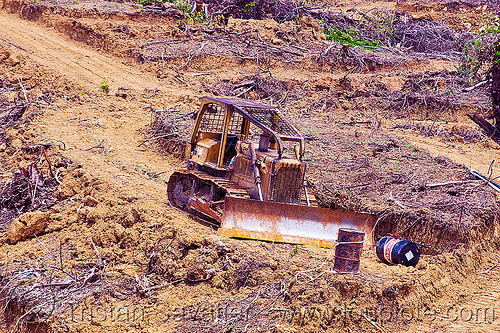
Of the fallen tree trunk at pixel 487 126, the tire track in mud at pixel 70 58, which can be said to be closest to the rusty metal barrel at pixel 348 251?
the fallen tree trunk at pixel 487 126

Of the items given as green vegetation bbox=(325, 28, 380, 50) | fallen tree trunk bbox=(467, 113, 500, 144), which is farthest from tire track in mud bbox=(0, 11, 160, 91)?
fallen tree trunk bbox=(467, 113, 500, 144)

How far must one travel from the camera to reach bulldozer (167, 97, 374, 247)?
7926 millimetres

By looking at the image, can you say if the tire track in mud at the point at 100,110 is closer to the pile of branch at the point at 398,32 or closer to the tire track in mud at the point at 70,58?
the tire track in mud at the point at 70,58

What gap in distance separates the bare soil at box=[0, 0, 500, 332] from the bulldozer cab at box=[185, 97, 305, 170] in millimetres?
1205

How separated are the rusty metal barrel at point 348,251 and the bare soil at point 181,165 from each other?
0.20m

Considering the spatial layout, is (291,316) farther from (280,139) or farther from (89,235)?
(89,235)

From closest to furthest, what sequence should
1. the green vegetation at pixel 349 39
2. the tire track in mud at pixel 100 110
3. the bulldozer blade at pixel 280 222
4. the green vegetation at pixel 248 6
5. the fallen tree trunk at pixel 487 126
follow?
the bulldozer blade at pixel 280 222
the tire track in mud at pixel 100 110
the fallen tree trunk at pixel 487 126
the green vegetation at pixel 349 39
the green vegetation at pixel 248 6

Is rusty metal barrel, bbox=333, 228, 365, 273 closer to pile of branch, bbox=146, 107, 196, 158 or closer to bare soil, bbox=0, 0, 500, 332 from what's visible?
bare soil, bbox=0, 0, 500, 332

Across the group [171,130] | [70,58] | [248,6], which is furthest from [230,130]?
[248,6]

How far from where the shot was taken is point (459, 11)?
26688mm

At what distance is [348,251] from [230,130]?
414 cm

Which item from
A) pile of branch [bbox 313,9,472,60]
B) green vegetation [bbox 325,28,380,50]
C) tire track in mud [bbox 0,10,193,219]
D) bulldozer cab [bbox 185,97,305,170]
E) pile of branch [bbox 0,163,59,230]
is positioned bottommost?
pile of branch [bbox 0,163,59,230]

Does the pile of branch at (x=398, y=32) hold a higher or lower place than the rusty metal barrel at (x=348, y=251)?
higher

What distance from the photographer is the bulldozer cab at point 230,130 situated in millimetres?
8453
